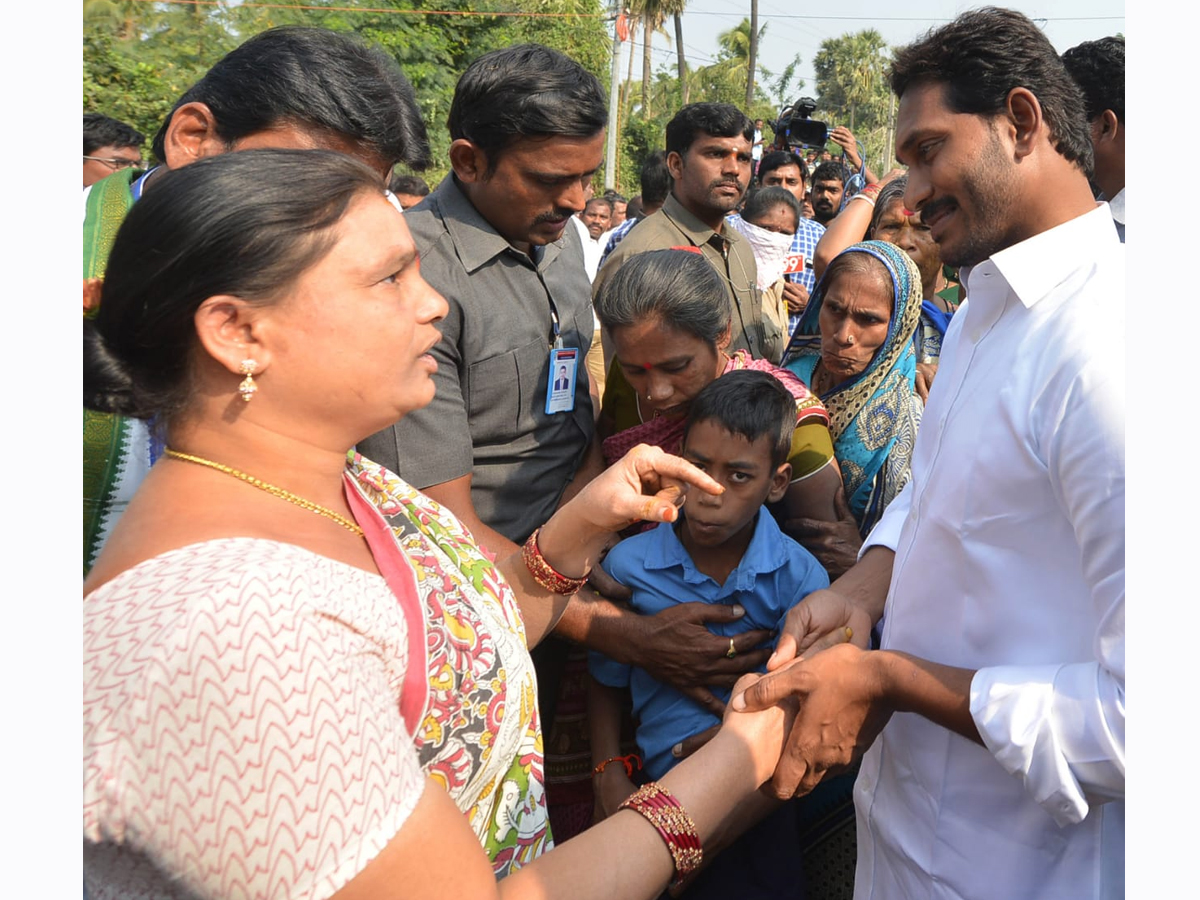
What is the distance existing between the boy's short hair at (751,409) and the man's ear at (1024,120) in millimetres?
955

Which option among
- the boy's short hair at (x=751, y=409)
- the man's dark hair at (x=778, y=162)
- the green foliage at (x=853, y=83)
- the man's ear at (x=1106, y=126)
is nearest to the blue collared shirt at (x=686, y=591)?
the boy's short hair at (x=751, y=409)

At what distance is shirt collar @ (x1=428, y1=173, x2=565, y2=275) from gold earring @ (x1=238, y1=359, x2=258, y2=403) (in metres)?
1.23

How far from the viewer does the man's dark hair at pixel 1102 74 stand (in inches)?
117

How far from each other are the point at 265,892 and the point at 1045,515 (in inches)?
49.4

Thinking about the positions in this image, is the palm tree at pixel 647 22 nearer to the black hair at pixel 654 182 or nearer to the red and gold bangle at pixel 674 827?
the black hair at pixel 654 182

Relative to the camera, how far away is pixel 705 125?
4.80 meters

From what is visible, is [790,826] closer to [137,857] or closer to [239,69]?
[137,857]

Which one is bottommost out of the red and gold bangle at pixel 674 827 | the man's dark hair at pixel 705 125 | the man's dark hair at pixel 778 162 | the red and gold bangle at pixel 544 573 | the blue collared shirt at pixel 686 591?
the blue collared shirt at pixel 686 591

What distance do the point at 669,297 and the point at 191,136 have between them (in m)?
1.31

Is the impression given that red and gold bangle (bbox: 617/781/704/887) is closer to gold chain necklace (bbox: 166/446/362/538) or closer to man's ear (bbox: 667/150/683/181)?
gold chain necklace (bbox: 166/446/362/538)

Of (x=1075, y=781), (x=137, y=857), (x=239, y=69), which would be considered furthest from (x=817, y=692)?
(x=239, y=69)

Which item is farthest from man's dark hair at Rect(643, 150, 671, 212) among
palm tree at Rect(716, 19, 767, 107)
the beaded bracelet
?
palm tree at Rect(716, 19, 767, 107)

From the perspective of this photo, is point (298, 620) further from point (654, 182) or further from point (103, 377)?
point (654, 182)

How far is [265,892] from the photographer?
1.08 m
